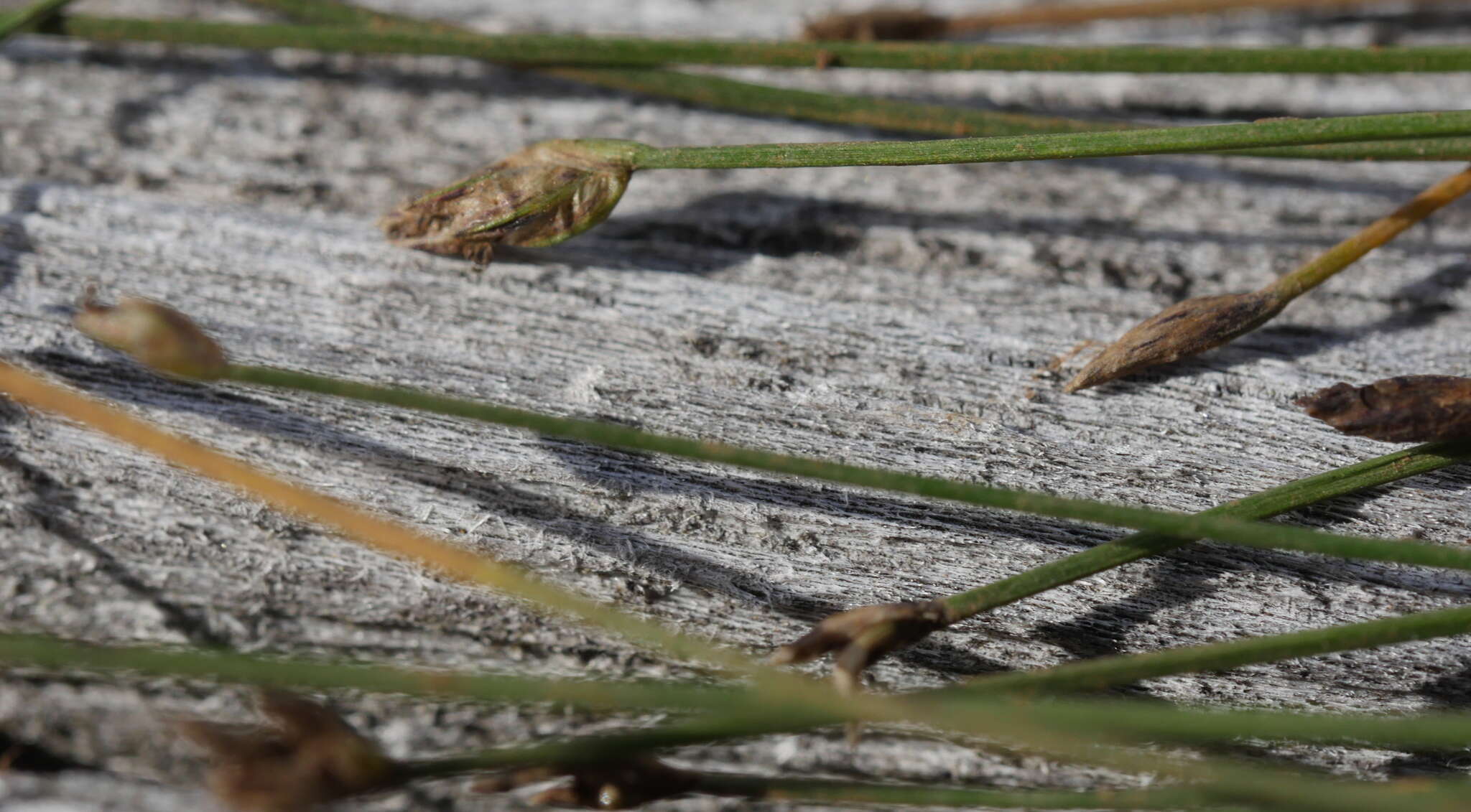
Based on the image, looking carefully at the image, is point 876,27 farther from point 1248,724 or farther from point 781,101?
point 1248,724

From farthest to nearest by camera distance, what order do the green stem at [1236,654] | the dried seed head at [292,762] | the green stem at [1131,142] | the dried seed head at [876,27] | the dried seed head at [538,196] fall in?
the dried seed head at [876,27]
the dried seed head at [538,196]
the green stem at [1131,142]
the green stem at [1236,654]
the dried seed head at [292,762]

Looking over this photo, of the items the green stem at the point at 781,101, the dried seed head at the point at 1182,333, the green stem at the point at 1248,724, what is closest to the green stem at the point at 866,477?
the green stem at the point at 1248,724

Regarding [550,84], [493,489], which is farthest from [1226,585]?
[550,84]

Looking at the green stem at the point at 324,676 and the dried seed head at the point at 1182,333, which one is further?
the dried seed head at the point at 1182,333

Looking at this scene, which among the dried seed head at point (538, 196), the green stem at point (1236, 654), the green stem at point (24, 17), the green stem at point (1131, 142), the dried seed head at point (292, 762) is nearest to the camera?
the dried seed head at point (292, 762)

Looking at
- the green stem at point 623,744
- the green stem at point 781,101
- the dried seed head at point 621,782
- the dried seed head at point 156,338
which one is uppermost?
the green stem at point 781,101

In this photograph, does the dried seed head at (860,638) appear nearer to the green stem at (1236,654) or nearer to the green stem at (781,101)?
the green stem at (1236,654)

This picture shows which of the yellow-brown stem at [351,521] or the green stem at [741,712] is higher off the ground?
the yellow-brown stem at [351,521]

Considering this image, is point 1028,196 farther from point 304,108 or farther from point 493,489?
point 304,108
